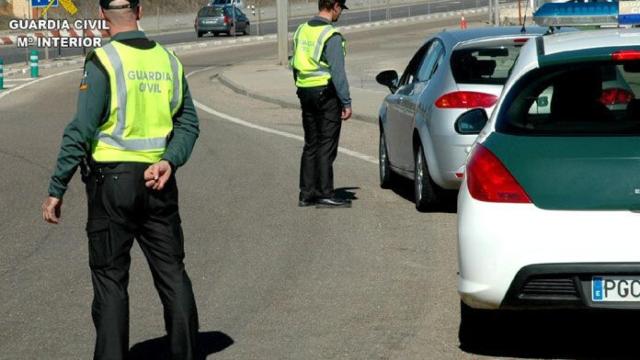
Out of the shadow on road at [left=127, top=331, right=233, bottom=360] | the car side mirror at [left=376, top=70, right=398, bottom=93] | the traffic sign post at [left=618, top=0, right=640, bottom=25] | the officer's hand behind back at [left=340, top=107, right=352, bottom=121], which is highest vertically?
the traffic sign post at [left=618, top=0, right=640, bottom=25]

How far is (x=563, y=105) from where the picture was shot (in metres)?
7.32

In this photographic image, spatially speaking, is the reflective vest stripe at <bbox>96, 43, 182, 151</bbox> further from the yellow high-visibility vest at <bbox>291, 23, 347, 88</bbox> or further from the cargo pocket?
the yellow high-visibility vest at <bbox>291, 23, 347, 88</bbox>

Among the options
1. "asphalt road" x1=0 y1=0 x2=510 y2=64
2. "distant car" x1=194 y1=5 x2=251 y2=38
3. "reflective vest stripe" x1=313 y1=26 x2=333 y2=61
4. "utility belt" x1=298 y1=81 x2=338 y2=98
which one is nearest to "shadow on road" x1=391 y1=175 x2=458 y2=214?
"utility belt" x1=298 y1=81 x2=338 y2=98

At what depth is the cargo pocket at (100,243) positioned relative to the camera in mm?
6344

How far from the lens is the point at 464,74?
39.7ft

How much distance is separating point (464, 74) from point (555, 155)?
529cm

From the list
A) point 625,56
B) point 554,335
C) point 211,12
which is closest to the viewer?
point 625,56

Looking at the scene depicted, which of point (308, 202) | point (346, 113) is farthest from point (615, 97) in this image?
point (308, 202)

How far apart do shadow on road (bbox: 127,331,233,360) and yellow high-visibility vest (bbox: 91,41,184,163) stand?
4.35 feet

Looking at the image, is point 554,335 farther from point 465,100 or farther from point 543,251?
point 465,100

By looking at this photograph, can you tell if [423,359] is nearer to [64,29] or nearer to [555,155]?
[555,155]

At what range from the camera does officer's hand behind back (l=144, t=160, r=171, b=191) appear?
6273 millimetres

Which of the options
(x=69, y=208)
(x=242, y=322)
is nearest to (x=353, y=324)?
(x=242, y=322)

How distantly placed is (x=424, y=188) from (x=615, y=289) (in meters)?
5.63
